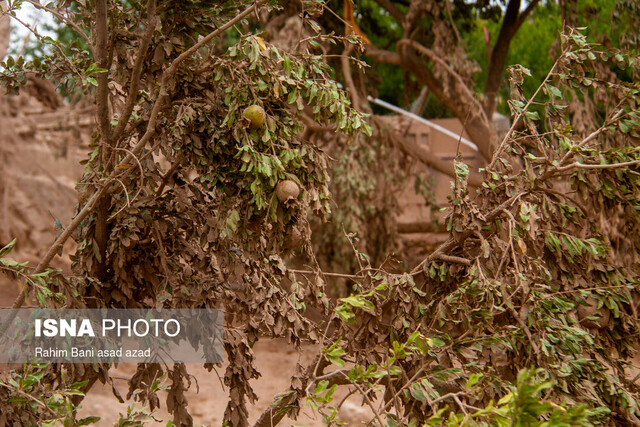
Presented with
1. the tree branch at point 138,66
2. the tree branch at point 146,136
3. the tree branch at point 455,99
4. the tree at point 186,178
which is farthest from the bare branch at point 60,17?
the tree branch at point 455,99

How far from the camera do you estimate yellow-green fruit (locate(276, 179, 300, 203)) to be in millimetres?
2053

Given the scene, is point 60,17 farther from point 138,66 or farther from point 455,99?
point 455,99

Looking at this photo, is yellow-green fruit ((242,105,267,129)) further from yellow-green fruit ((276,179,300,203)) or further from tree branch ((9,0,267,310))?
tree branch ((9,0,267,310))

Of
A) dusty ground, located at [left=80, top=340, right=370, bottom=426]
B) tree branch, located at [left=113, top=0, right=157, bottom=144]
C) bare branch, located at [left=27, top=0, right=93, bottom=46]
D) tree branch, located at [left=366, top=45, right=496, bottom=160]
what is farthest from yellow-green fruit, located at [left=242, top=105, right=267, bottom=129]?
tree branch, located at [left=366, top=45, right=496, bottom=160]

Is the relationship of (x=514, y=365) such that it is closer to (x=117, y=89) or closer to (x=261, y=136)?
(x=261, y=136)

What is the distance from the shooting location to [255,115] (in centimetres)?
206

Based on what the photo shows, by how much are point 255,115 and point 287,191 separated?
24 cm

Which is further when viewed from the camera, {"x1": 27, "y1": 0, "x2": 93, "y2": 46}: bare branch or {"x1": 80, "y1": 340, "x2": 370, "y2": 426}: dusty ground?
{"x1": 80, "y1": 340, "x2": 370, "y2": 426}: dusty ground

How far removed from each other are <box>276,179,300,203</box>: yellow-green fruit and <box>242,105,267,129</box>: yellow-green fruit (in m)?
0.18

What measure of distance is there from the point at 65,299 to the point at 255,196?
0.81 meters

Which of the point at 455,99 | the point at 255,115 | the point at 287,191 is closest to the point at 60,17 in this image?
the point at 255,115

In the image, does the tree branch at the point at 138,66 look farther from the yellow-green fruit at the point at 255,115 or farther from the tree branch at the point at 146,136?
the yellow-green fruit at the point at 255,115

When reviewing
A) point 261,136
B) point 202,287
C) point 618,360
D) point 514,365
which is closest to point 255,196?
point 261,136

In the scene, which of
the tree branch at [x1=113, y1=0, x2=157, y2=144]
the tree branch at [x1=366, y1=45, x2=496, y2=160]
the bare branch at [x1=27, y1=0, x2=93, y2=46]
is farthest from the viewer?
the tree branch at [x1=366, y1=45, x2=496, y2=160]
